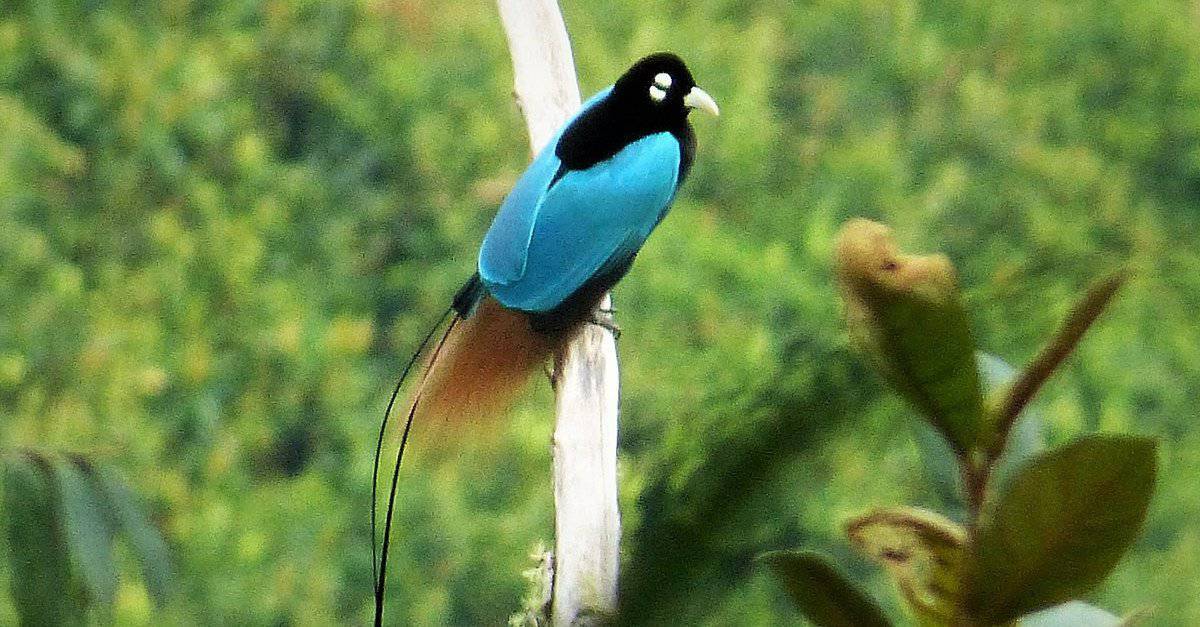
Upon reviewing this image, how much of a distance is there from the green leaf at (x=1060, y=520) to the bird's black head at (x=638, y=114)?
498 millimetres

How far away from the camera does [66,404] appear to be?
114cm

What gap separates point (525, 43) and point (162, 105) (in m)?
0.64

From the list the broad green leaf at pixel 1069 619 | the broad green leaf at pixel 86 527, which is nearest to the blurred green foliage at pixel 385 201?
the broad green leaf at pixel 86 527

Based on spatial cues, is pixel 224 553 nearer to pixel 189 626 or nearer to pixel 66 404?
pixel 189 626

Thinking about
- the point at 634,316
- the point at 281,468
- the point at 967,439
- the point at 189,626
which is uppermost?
the point at 967,439

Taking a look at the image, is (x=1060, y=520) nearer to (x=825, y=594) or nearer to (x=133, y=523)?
(x=825, y=594)

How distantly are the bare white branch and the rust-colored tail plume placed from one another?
0.02m

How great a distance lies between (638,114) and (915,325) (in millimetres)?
537

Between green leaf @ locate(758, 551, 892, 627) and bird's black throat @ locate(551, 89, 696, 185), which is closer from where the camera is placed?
green leaf @ locate(758, 551, 892, 627)

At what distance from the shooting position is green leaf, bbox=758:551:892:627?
154 millimetres

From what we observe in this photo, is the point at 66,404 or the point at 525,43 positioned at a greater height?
the point at 525,43

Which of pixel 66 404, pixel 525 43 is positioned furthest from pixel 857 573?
pixel 66 404

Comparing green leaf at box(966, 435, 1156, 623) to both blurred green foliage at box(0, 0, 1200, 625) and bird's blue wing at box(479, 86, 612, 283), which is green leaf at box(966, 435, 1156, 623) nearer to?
Result: bird's blue wing at box(479, 86, 612, 283)

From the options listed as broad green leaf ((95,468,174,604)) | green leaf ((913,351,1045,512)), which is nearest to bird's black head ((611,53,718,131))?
broad green leaf ((95,468,174,604))
